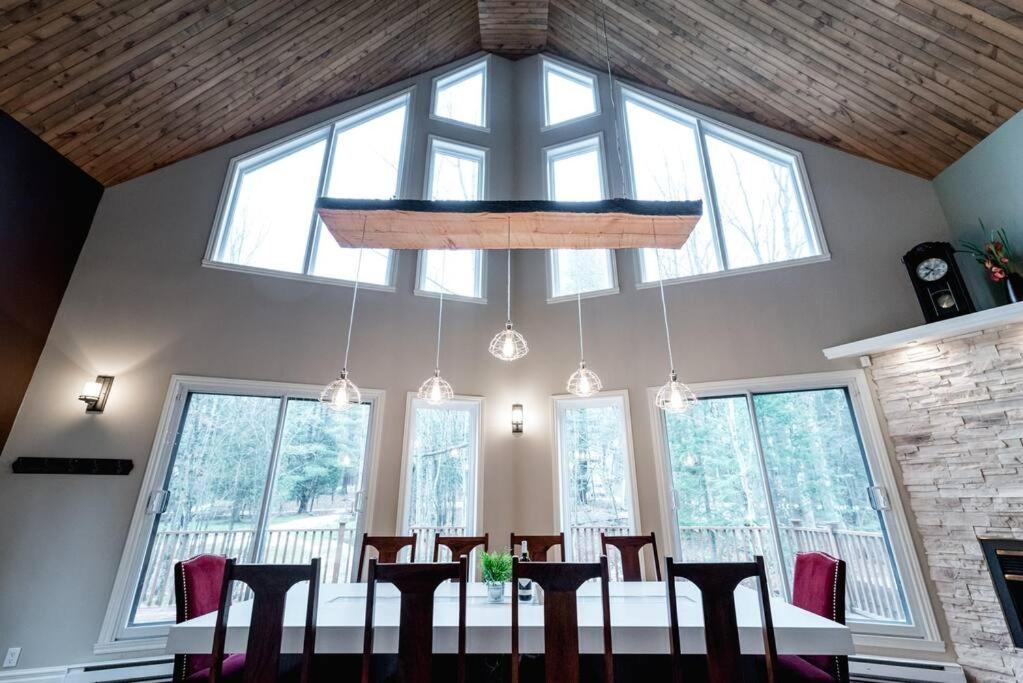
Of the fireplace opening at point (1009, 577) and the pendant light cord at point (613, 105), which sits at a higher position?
the pendant light cord at point (613, 105)

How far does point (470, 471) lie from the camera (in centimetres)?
459

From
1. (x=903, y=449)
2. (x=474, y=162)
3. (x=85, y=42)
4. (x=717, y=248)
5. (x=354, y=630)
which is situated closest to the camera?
(x=354, y=630)

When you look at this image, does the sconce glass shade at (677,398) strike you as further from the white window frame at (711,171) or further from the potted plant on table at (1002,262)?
the potted plant on table at (1002,262)

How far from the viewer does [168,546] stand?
358cm

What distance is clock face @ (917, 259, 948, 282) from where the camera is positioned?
142 inches

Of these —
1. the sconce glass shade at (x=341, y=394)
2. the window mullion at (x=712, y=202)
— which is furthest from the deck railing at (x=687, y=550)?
the window mullion at (x=712, y=202)

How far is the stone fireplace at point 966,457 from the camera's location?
300cm

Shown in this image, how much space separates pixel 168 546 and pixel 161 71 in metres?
4.00

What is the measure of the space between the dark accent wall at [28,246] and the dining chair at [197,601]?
2367 millimetres

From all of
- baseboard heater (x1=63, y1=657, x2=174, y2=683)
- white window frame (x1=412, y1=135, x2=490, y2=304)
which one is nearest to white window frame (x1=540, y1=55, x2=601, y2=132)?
white window frame (x1=412, y1=135, x2=490, y2=304)

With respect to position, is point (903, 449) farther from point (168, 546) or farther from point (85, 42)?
point (85, 42)

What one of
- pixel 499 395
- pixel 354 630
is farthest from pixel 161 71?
pixel 354 630

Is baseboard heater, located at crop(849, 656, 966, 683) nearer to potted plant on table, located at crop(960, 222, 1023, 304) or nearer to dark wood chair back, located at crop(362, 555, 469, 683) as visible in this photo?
potted plant on table, located at crop(960, 222, 1023, 304)

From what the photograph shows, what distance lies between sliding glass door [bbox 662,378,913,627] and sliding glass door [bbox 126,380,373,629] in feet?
10.2
